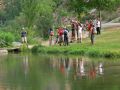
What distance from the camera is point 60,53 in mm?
46719

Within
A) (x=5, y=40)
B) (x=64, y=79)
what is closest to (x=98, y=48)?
(x=64, y=79)

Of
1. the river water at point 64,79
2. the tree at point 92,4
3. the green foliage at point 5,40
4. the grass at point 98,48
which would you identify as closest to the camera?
the river water at point 64,79

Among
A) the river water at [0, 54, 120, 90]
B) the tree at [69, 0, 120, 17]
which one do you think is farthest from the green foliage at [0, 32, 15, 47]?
the river water at [0, 54, 120, 90]

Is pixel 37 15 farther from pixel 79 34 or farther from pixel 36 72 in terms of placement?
pixel 36 72

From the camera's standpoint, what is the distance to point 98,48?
42.4m

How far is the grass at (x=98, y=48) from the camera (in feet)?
128

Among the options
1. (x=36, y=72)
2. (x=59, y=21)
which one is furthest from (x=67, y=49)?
(x=59, y=21)

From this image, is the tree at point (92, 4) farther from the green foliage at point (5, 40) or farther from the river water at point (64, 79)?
the river water at point (64, 79)

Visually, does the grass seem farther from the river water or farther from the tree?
the river water

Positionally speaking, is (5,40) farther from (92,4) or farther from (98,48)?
(98,48)

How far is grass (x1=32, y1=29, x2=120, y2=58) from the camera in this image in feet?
128

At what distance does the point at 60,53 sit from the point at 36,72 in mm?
18976

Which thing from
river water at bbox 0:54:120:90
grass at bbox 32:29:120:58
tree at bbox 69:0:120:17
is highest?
tree at bbox 69:0:120:17

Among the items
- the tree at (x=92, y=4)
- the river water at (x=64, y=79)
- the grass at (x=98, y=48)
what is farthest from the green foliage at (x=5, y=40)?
the river water at (x=64, y=79)
